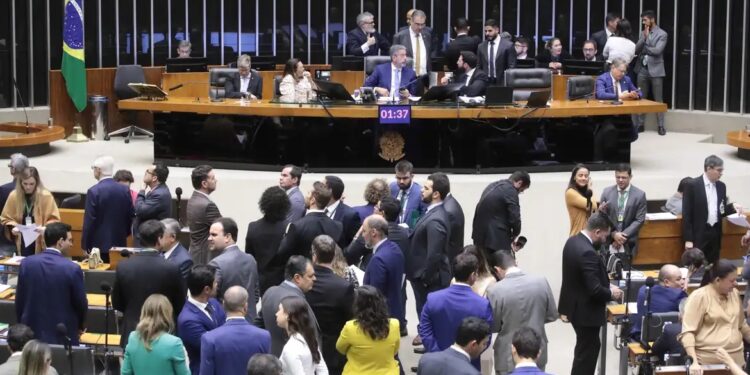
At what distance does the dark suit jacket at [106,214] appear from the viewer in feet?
37.9

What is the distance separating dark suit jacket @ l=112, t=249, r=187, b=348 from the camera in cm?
880

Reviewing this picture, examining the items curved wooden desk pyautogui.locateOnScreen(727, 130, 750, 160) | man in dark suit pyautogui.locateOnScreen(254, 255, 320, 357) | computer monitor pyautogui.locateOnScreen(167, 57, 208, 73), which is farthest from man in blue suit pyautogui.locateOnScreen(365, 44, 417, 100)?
man in dark suit pyautogui.locateOnScreen(254, 255, 320, 357)

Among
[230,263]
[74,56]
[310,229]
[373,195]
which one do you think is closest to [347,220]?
[373,195]

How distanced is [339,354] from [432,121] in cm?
636

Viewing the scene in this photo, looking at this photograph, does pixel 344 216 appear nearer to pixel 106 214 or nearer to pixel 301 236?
pixel 301 236

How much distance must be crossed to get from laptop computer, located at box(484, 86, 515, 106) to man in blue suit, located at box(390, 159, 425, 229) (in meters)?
3.35

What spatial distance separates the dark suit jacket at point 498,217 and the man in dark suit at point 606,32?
7.81m

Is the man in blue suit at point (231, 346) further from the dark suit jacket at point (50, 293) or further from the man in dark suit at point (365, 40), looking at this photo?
the man in dark suit at point (365, 40)

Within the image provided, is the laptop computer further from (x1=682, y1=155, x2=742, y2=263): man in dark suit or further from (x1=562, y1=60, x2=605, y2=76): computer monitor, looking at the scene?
(x1=562, y1=60, x2=605, y2=76): computer monitor

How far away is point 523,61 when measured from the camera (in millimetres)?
17656

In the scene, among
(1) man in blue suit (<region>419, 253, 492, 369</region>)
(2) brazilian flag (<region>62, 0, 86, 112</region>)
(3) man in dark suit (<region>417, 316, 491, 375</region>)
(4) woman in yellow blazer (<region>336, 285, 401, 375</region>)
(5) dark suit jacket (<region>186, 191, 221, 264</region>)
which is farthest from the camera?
(2) brazilian flag (<region>62, 0, 86, 112</region>)

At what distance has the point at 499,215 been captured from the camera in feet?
37.1

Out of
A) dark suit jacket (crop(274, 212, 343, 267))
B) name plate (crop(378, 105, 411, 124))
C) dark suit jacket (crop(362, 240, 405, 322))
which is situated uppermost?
name plate (crop(378, 105, 411, 124))

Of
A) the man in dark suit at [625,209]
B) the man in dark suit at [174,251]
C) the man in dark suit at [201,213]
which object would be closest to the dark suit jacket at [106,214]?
the man in dark suit at [201,213]
